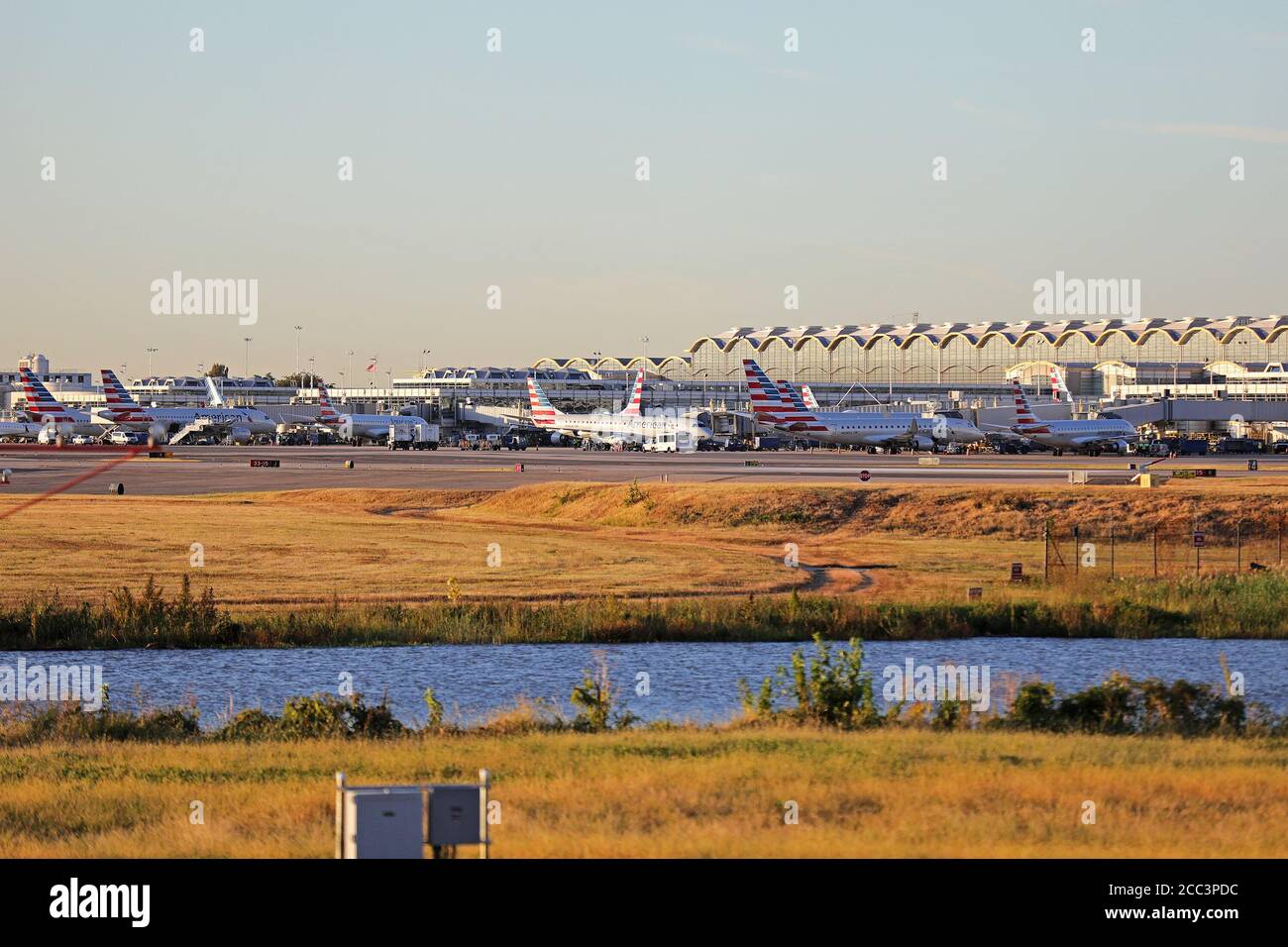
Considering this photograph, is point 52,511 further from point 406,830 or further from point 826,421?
point 826,421

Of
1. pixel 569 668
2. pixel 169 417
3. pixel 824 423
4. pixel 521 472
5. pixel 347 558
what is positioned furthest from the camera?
pixel 169 417

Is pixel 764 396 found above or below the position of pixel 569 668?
above

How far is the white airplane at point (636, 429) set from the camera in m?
153

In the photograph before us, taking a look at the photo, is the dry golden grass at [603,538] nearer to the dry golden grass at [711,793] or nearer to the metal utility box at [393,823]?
the dry golden grass at [711,793]

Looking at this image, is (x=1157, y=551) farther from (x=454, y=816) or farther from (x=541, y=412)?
(x=541, y=412)

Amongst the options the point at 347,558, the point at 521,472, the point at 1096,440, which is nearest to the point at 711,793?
the point at 347,558

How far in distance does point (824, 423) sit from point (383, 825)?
131m

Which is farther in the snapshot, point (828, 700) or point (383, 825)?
point (828, 700)

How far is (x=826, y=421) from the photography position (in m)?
142

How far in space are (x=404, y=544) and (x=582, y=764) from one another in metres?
38.1

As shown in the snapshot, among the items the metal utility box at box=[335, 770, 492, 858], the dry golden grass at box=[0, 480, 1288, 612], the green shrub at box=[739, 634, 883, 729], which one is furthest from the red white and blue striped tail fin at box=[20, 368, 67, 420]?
the metal utility box at box=[335, 770, 492, 858]

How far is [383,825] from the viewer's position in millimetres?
11750
